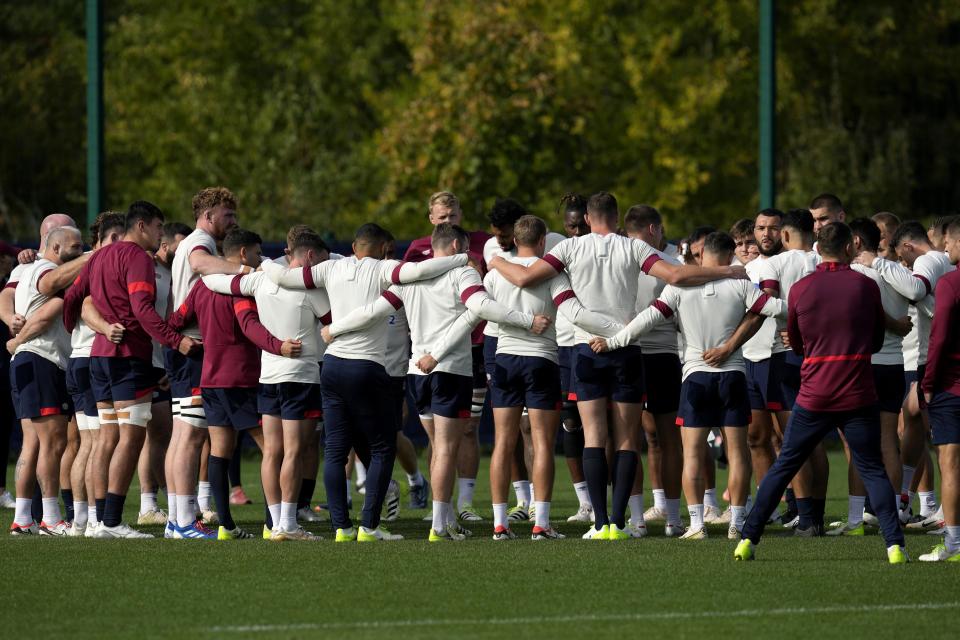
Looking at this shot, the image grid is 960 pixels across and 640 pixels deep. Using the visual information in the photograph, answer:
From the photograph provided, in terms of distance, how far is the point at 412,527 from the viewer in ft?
41.1

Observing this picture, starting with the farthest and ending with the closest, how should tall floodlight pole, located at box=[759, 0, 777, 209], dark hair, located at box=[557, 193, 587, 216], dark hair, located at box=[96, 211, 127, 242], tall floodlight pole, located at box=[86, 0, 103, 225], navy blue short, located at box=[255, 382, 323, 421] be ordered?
tall floodlight pole, located at box=[759, 0, 777, 209], tall floodlight pole, located at box=[86, 0, 103, 225], dark hair, located at box=[557, 193, 587, 216], dark hair, located at box=[96, 211, 127, 242], navy blue short, located at box=[255, 382, 323, 421]

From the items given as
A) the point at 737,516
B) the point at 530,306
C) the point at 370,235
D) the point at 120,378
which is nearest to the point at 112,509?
the point at 120,378

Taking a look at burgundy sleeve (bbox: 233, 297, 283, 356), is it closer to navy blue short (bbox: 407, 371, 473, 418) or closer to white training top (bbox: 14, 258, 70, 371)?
navy blue short (bbox: 407, 371, 473, 418)

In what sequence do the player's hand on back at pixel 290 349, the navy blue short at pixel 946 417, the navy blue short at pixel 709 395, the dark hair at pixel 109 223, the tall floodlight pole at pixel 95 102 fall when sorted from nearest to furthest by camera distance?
the navy blue short at pixel 946 417 → the player's hand on back at pixel 290 349 → the navy blue short at pixel 709 395 → the dark hair at pixel 109 223 → the tall floodlight pole at pixel 95 102

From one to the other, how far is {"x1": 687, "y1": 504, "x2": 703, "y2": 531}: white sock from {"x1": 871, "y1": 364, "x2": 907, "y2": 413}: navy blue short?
1606 mm

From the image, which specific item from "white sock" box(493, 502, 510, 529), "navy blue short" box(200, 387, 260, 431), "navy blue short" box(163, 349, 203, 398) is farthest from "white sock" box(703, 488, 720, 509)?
"navy blue short" box(163, 349, 203, 398)

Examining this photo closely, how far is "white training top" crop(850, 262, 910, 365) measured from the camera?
1152 centimetres

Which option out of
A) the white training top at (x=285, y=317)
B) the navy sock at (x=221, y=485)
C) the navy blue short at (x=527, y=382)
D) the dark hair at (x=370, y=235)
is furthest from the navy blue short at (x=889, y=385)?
the navy sock at (x=221, y=485)

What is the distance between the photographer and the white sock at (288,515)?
11.2m

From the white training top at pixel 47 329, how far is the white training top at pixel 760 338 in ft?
16.5

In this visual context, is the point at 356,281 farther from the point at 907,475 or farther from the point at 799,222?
the point at 907,475

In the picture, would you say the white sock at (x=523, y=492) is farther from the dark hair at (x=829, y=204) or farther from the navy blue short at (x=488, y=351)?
the dark hair at (x=829, y=204)

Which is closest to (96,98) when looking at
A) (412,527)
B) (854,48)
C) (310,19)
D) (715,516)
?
(412,527)

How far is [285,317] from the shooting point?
11.2 metres
